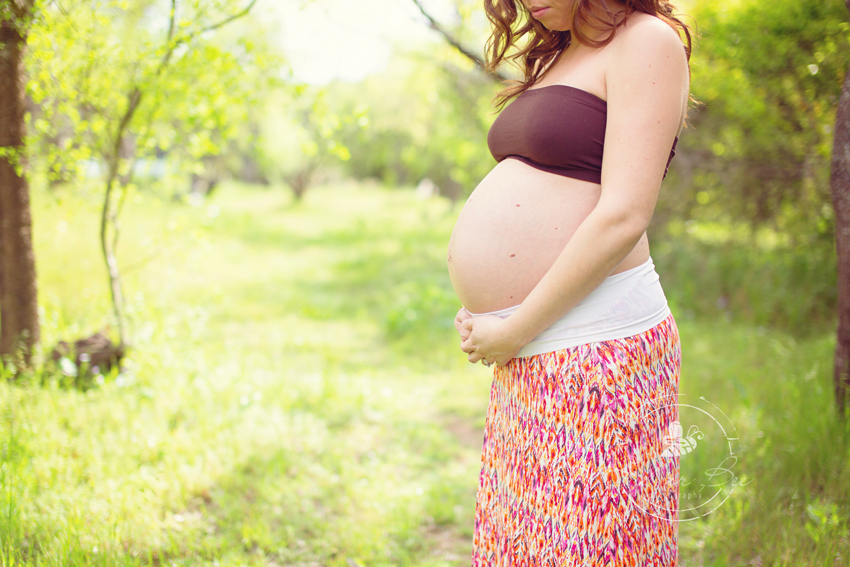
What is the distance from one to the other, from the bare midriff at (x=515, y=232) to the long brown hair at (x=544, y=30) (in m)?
0.30

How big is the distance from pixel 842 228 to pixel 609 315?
1481 millimetres

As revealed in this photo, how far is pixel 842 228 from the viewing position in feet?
6.63

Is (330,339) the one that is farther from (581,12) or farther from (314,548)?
(581,12)

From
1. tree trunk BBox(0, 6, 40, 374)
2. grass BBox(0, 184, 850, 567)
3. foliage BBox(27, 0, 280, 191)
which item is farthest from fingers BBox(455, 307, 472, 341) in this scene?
tree trunk BBox(0, 6, 40, 374)

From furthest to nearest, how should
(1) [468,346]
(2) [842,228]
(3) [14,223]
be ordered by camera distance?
(3) [14,223] → (2) [842,228] → (1) [468,346]

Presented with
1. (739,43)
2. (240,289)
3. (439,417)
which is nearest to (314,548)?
(439,417)

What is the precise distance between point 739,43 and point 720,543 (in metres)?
Answer: 3.83

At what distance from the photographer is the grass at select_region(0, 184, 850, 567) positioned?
2002 mm

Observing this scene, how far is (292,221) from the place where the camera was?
1459cm

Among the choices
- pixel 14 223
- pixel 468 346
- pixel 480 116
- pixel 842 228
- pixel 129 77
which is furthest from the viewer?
pixel 480 116

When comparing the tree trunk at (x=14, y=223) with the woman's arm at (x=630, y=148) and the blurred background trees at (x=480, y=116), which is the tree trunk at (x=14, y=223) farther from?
the woman's arm at (x=630, y=148)

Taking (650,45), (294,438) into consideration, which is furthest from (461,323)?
(294,438)

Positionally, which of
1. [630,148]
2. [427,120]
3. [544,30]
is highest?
[427,120]

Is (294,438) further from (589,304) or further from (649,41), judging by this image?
(649,41)
